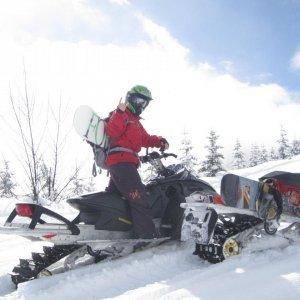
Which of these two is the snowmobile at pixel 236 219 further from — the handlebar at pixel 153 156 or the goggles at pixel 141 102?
the goggles at pixel 141 102

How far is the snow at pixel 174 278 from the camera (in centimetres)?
378

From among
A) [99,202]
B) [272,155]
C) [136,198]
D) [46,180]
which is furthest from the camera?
[272,155]

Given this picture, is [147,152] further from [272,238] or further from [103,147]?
[272,238]

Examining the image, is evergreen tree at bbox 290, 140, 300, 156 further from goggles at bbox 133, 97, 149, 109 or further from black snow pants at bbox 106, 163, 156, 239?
black snow pants at bbox 106, 163, 156, 239

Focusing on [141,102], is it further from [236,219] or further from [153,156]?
[236,219]

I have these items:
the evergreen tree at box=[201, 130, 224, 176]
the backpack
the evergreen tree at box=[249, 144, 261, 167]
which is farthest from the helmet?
the evergreen tree at box=[249, 144, 261, 167]

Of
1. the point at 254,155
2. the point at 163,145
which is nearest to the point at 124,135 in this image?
the point at 163,145

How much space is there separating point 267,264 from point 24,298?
248 centimetres

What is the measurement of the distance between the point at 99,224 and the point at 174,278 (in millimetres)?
1177

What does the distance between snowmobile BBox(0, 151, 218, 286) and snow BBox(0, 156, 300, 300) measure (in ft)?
0.71

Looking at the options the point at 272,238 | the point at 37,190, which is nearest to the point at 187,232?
the point at 272,238

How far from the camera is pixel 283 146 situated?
4903cm

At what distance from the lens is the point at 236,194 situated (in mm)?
5133

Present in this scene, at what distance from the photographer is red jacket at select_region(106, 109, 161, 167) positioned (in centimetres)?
525
